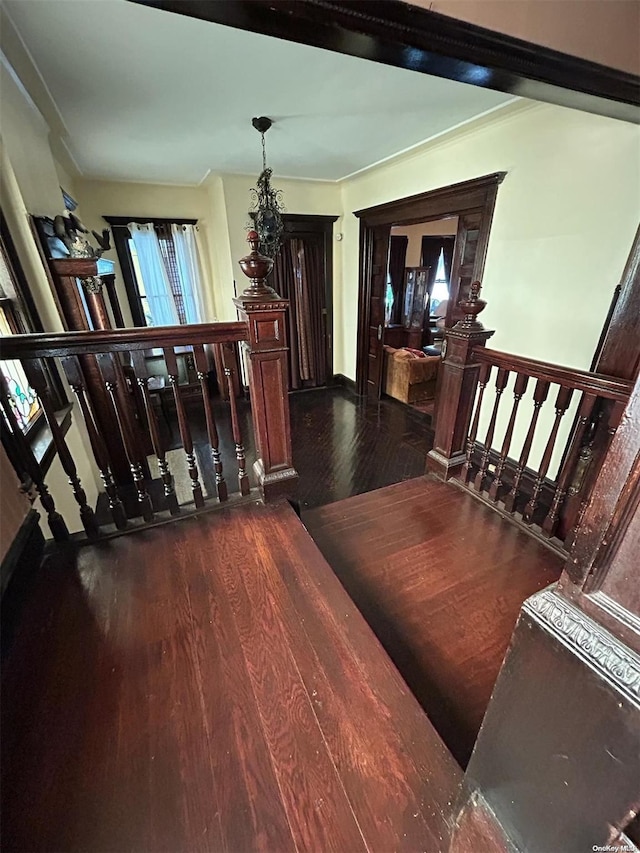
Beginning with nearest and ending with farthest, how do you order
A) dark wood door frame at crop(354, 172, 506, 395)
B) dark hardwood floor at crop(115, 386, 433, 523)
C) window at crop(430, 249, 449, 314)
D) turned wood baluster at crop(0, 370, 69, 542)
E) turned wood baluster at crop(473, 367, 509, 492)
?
1. turned wood baluster at crop(0, 370, 69, 542)
2. turned wood baluster at crop(473, 367, 509, 492)
3. dark wood door frame at crop(354, 172, 506, 395)
4. dark hardwood floor at crop(115, 386, 433, 523)
5. window at crop(430, 249, 449, 314)

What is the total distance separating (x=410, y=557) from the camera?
1.76m

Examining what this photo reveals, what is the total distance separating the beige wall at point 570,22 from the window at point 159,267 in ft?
15.7

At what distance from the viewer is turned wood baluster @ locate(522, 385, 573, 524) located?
63.4 inches

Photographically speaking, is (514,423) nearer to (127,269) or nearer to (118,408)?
(118,408)

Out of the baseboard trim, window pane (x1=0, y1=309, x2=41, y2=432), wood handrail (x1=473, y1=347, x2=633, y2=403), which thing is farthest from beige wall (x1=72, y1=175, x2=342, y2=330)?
wood handrail (x1=473, y1=347, x2=633, y2=403)

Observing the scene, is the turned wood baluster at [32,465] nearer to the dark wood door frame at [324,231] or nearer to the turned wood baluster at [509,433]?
the turned wood baluster at [509,433]

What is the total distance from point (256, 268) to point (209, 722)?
5.28ft

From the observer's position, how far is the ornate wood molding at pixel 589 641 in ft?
1.64

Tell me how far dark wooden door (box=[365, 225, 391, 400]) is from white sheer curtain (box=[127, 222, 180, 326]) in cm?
274

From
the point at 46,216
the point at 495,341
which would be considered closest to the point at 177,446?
the point at 46,216

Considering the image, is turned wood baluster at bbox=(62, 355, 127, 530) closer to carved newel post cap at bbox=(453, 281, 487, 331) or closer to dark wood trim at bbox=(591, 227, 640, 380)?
carved newel post cap at bbox=(453, 281, 487, 331)

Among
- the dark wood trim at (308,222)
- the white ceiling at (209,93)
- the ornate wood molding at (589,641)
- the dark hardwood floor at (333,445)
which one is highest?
the white ceiling at (209,93)

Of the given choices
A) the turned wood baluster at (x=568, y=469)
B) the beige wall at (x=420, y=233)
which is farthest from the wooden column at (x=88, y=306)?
the beige wall at (x=420, y=233)

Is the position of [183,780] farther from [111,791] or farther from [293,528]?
[293,528]
